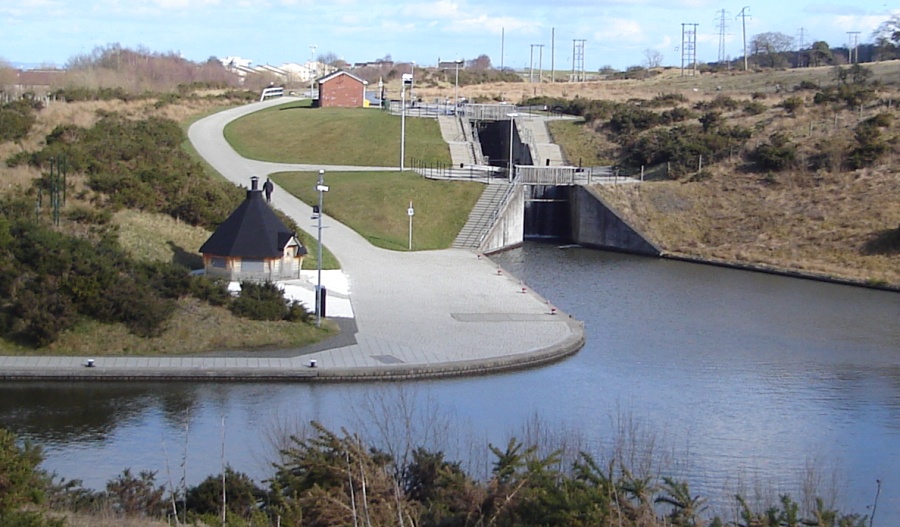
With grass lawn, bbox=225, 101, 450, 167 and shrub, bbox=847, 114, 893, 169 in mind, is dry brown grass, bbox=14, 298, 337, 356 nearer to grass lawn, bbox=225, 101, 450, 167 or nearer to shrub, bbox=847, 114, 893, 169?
grass lawn, bbox=225, 101, 450, 167

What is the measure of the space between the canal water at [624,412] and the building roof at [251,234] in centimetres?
818

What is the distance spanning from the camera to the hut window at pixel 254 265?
27781mm

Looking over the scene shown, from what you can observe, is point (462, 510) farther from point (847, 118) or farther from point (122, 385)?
point (847, 118)

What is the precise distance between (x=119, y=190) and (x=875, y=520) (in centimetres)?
2378

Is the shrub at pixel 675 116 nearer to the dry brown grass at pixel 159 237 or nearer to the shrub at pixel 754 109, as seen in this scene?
the shrub at pixel 754 109

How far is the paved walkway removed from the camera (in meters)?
19.9

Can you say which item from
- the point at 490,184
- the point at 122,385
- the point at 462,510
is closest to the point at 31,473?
the point at 462,510

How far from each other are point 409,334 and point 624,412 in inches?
249

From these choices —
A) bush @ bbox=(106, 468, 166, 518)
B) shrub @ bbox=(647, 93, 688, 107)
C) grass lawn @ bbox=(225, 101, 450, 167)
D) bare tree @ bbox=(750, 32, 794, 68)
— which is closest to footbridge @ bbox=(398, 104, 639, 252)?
grass lawn @ bbox=(225, 101, 450, 167)

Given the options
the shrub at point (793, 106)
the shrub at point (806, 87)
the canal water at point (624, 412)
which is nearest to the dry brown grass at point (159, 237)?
the canal water at point (624, 412)

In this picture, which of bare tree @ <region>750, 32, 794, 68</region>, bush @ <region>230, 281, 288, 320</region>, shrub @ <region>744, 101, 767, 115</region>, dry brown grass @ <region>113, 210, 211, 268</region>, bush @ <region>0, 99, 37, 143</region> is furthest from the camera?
bare tree @ <region>750, 32, 794, 68</region>

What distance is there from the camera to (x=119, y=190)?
3145 centimetres

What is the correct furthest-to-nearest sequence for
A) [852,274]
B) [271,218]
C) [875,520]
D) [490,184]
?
1. [490,184]
2. [852,274]
3. [271,218]
4. [875,520]

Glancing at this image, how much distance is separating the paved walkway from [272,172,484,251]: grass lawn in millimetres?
1712
